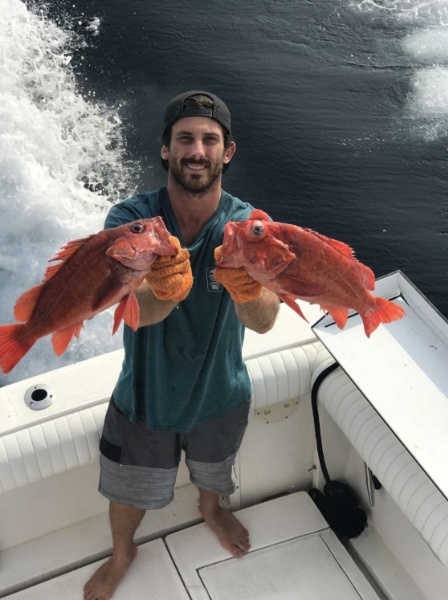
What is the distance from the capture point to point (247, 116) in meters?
9.43

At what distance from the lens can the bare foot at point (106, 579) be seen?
3.19 metres

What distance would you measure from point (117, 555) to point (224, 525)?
1.87 feet

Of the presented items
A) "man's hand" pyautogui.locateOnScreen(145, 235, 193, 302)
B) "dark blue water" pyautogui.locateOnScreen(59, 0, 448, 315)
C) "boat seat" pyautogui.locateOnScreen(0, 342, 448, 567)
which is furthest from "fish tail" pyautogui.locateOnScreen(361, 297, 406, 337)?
"dark blue water" pyautogui.locateOnScreen(59, 0, 448, 315)

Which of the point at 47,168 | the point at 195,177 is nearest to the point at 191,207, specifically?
the point at 195,177

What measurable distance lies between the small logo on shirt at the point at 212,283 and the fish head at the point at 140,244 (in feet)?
1.49

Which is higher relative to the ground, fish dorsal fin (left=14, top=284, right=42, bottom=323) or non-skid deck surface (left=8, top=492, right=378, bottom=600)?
fish dorsal fin (left=14, top=284, right=42, bottom=323)

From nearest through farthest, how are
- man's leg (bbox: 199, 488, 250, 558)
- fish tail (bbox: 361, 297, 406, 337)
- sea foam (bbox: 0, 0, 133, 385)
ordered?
fish tail (bbox: 361, 297, 406, 337) < man's leg (bbox: 199, 488, 250, 558) < sea foam (bbox: 0, 0, 133, 385)

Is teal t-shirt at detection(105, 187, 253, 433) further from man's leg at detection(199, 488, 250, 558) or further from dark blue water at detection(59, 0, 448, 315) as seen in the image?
dark blue water at detection(59, 0, 448, 315)

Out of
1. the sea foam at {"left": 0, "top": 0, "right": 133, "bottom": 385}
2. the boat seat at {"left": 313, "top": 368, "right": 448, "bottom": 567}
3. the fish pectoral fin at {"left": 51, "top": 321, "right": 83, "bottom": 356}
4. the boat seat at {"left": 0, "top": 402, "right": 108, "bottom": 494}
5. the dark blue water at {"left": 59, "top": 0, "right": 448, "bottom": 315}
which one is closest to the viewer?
the fish pectoral fin at {"left": 51, "top": 321, "right": 83, "bottom": 356}

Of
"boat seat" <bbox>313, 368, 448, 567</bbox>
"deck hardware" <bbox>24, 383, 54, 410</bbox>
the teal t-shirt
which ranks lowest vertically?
"boat seat" <bbox>313, 368, 448, 567</bbox>

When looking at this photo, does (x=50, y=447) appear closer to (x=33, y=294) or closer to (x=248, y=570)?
(x=33, y=294)

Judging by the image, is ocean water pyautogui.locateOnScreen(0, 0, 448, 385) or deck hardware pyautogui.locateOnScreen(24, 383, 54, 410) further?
ocean water pyautogui.locateOnScreen(0, 0, 448, 385)

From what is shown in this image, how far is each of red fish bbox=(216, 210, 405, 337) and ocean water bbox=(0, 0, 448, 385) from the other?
4.76 m

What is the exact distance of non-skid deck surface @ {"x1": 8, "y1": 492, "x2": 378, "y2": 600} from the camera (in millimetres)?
3246
